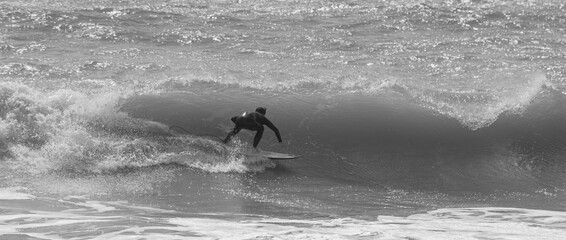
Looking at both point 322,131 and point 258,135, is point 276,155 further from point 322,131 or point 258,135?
point 322,131

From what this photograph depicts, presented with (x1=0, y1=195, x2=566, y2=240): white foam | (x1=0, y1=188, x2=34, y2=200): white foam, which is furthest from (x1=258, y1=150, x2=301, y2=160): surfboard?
(x1=0, y1=188, x2=34, y2=200): white foam

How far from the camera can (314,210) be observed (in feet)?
35.6

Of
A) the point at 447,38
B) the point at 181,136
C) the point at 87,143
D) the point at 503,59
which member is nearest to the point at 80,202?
the point at 87,143

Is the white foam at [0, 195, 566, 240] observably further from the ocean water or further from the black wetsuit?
the black wetsuit

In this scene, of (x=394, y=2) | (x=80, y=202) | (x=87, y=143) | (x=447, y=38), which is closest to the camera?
(x=80, y=202)

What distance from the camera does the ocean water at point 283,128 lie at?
10.2 m

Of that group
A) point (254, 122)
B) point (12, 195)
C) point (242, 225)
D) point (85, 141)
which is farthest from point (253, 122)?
point (12, 195)

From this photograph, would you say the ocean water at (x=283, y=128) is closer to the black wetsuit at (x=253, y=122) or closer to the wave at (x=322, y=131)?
the wave at (x=322, y=131)

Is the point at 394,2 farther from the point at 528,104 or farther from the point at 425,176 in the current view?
the point at 425,176

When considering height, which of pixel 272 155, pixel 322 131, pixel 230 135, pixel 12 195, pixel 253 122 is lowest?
pixel 12 195

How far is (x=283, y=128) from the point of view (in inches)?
592

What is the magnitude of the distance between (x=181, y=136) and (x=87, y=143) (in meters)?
1.87

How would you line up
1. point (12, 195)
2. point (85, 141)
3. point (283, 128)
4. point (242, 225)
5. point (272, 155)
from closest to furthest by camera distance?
1. point (242, 225)
2. point (12, 195)
3. point (85, 141)
4. point (272, 155)
5. point (283, 128)

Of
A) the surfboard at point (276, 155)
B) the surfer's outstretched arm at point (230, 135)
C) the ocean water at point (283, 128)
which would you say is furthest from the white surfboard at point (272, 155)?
the surfer's outstretched arm at point (230, 135)
